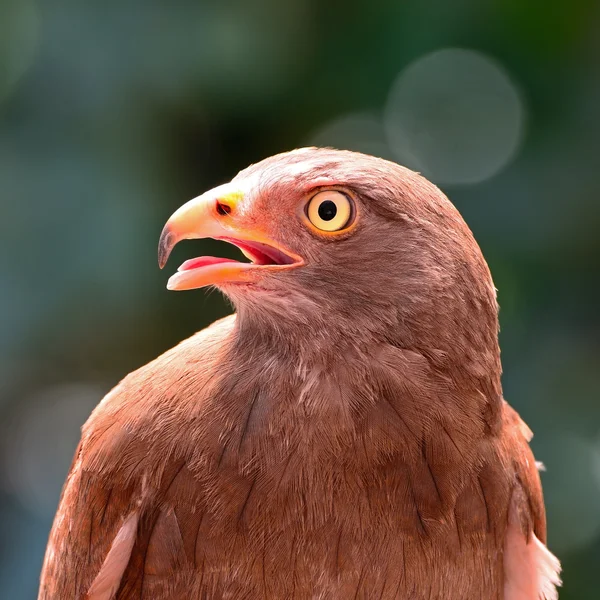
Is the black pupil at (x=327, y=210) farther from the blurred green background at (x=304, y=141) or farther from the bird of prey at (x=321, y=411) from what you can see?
the blurred green background at (x=304, y=141)

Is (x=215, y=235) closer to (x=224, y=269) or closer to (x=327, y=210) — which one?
(x=224, y=269)

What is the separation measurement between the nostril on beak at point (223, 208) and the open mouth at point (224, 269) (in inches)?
2.2

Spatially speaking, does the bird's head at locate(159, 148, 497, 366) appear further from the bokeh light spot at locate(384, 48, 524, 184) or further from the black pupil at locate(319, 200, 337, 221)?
the bokeh light spot at locate(384, 48, 524, 184)

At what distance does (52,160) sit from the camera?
189 inches

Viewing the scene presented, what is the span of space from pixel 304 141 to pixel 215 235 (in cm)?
294

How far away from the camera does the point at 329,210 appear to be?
2049mm

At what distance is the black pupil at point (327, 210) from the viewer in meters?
2.04

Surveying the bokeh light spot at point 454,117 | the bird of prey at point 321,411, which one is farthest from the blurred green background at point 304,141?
the bird of prey at point 321,411

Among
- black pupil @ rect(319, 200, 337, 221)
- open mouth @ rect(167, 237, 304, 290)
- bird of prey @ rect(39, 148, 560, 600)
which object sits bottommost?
bird of prey @ rect(39, 148, 560, 600)

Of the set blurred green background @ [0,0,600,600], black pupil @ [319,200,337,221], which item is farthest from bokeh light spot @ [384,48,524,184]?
black pupil @ [319,200,337,221]

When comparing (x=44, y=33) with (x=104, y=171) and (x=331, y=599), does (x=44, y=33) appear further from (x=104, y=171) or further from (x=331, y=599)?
(x=331, y=599)

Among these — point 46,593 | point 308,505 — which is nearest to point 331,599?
point 308,505

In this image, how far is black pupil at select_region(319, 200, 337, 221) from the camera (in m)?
2.04

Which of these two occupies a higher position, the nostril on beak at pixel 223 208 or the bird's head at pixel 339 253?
the nostril on beak at pixel 223 208
